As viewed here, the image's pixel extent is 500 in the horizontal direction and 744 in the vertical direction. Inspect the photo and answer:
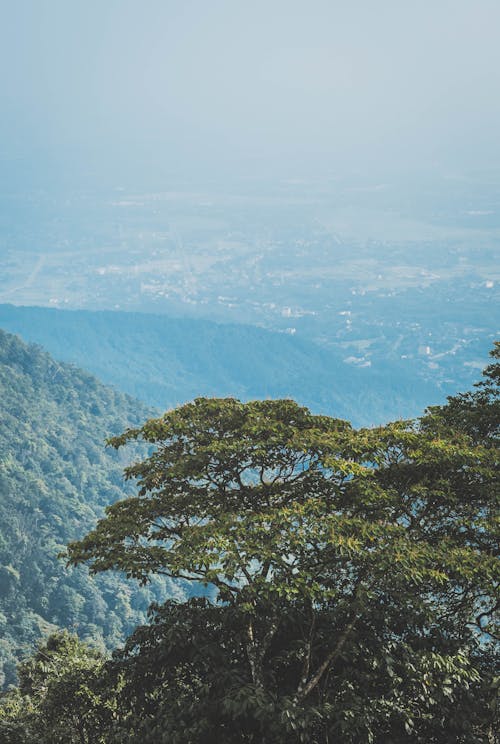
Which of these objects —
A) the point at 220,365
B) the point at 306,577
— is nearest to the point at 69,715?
the point at 306,577

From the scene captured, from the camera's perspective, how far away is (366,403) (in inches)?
6737

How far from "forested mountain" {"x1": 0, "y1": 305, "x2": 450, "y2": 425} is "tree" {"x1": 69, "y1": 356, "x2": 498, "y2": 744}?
155 meters

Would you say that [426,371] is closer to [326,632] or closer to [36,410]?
[36,410]

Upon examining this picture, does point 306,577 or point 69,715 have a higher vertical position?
point 306,577

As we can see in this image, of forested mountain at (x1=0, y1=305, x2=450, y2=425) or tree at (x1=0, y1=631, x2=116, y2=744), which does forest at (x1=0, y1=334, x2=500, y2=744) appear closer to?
tree at (x1=0, y1=631, x2=116, y2=744)

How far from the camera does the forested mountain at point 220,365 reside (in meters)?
172

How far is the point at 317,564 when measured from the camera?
7.53 m

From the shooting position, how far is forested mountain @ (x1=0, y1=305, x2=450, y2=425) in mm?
171875

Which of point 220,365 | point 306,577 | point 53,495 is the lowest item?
point 306,577

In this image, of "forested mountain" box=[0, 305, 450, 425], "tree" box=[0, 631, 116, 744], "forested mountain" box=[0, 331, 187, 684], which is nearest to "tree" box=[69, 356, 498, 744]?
"tree" box=[0, 631, 116, 744]

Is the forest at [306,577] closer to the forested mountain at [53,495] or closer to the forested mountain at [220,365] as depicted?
the forested mountain at [53,495]

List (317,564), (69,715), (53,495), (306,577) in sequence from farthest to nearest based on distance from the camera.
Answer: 1. (53,495)
2. (69,715)
3. (317,564)
4. (306,577)

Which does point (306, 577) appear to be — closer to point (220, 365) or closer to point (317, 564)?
point (317, 564)

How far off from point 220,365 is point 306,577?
18152 cm
